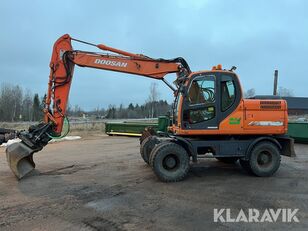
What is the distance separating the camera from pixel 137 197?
750 centimetres

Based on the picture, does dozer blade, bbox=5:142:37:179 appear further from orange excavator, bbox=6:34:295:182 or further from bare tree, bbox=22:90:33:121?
bare tree, bbox=22:90:33:121

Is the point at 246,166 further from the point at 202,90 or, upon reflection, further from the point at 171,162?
the point at 202,90

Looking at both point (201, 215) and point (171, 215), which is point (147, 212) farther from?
point (201, 215)

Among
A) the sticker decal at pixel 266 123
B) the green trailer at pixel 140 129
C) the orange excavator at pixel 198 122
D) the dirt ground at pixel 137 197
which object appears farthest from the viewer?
the green trailer at pixel 140 129

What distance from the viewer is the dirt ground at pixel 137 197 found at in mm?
5852

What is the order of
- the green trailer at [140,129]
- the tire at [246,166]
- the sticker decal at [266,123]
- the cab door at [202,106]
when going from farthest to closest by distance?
the green trailer at [140,129], the tire at [246,166], the sticker decal at [266,123], the cab door at [202,106]

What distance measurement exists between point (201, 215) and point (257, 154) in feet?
13.3

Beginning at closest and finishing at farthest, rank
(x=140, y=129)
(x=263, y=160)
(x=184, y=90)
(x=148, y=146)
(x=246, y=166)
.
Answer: (x=184, y=90)
(x=263, y=160)
(x=246, y=166)
(x=148, y=146)
(x=140, y=129)

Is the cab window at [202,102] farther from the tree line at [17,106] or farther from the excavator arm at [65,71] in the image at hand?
the tree line at [17,106]

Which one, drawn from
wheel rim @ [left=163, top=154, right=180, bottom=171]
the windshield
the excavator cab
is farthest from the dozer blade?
the excavator cab

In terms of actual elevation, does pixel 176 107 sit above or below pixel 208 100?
below

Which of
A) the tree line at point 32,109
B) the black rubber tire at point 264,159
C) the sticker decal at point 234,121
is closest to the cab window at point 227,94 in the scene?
the sticker decal at point 234,121

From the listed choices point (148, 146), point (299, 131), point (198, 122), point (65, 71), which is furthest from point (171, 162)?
point (299, 131)

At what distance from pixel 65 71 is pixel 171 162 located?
391 centimetres
